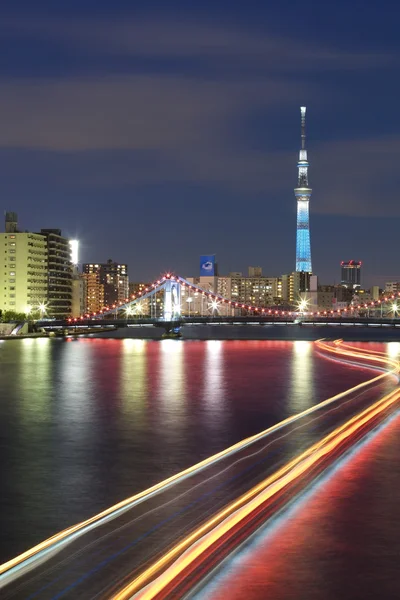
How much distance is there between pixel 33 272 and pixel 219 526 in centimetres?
14238

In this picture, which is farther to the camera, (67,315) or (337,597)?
(67,315)

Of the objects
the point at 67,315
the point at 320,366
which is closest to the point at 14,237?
the point at 67,315

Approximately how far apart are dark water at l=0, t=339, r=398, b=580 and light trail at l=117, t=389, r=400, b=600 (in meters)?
2.17

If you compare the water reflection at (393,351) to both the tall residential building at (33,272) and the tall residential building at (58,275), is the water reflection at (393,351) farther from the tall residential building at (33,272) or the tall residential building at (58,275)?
the tall residential building at (58,275)

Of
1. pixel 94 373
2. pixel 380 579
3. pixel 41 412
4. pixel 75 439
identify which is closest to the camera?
pixel 380 579

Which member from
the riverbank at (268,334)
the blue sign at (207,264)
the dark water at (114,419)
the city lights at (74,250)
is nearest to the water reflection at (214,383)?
the dark water at (114,419)

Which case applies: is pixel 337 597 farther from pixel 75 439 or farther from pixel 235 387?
pixel 235 387

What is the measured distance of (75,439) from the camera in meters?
20.9

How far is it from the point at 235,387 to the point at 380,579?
1062 inches

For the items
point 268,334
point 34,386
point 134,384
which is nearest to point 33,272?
point 268,334

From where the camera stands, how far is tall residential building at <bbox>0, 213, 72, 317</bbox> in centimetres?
14512

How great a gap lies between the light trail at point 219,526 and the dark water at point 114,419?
2.17 meters

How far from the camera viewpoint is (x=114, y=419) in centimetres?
2516

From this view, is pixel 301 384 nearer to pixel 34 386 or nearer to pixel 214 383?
pixel 214 383
